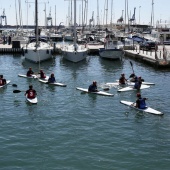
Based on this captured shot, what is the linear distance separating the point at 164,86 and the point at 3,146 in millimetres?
20626

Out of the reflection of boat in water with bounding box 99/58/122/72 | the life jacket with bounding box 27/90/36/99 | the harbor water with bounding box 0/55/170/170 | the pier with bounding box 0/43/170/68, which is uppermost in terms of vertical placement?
the pier with bounding box 0/43/170/68

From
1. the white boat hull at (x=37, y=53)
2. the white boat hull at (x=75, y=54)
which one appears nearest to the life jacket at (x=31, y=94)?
the white boat hull at (x=37, y=53)

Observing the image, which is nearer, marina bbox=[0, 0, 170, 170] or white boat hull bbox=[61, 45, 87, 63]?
marina bbox=[0, 0, 170, 170]

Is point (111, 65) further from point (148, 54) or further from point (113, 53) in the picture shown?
point (148, 54)

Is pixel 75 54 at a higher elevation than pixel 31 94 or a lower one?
higher

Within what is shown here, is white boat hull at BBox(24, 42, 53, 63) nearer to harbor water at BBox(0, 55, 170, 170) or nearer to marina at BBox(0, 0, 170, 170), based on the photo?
marina at BBox(0, 0, 170, 170)

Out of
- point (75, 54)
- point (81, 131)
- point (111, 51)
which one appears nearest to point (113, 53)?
point (111, 51)

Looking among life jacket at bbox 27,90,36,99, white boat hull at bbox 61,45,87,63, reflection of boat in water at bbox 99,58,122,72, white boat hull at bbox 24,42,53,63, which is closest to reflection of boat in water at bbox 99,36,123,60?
reflection of boat in water at bbox 99,58,122,72

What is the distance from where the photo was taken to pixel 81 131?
2039 centimetres

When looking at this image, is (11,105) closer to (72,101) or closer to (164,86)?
(72,101)

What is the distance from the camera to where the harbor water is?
16.2 meters

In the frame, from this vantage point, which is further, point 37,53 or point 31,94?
point 37,53

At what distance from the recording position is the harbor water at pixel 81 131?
16.2 meters

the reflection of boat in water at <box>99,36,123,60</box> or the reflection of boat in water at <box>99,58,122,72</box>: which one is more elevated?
the reflection of boat in water at <box>99,36,123,60</box>
